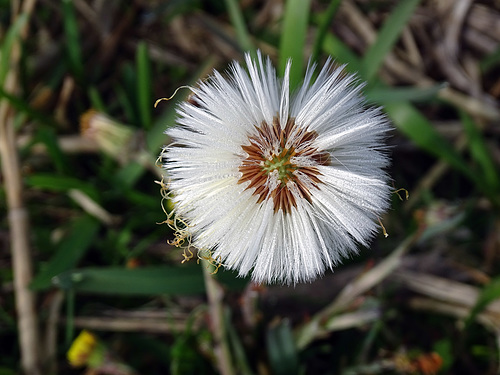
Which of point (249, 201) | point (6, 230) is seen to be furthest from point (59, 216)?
point (249, 201)

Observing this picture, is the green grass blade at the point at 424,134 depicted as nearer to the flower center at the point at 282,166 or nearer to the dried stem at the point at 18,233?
the flower center at the point at 282,166

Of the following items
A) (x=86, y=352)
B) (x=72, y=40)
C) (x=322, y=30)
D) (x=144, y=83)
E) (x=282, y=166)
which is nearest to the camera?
(x=282, y=166)

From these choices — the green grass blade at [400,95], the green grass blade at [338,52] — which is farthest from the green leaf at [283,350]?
the green grass blade at [338,52]

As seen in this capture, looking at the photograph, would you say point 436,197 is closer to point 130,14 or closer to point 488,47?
point 488,47

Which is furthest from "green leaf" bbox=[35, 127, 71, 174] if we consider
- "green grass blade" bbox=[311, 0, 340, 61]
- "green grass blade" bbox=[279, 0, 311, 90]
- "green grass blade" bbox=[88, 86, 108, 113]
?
"green grass blade" bbox=[311, 0, 340, 61]

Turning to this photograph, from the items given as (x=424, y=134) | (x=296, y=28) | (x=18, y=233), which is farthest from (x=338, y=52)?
(x=18, y=233)

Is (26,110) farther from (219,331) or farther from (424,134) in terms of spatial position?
(424,134)
